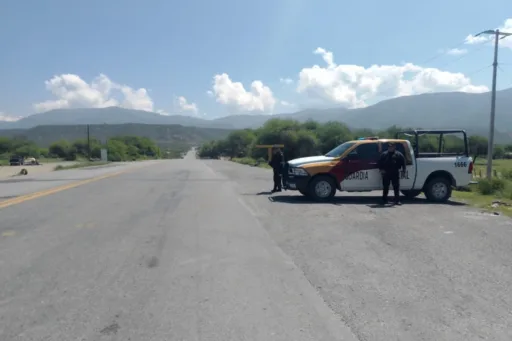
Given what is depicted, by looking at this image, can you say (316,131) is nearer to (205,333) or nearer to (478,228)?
(478,228)

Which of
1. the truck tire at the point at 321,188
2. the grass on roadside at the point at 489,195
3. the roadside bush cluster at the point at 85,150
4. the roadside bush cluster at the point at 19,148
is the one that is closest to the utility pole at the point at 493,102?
the grass on roadside at the point at 489,195

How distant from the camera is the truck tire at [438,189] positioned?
14.9 meters

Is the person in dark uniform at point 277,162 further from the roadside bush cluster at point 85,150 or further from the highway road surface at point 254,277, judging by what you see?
the roadside bush cluster at point 85,150

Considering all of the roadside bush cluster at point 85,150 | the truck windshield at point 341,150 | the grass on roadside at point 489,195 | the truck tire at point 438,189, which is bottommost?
the roadside bush cluster at point 85,150

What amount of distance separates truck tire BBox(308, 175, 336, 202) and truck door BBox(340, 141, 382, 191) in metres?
0.37

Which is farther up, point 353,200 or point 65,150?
point 353,200

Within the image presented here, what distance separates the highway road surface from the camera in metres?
4.52

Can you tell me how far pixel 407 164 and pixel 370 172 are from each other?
1.13 meters

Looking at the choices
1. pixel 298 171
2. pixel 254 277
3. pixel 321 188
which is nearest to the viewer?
pixel 254 277

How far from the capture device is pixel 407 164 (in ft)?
48.3

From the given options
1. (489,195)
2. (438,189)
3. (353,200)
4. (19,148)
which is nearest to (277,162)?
(353,200)

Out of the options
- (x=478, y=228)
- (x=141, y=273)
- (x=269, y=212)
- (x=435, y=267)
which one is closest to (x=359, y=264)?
(x=435, y=267)

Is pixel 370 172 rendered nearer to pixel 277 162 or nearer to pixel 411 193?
pixel 411 193

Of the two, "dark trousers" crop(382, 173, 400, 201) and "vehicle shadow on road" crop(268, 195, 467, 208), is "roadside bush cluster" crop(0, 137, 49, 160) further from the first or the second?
"dark trousers" crop(382, 173, 400, 201)
